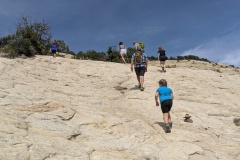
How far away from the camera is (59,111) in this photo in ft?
30.0

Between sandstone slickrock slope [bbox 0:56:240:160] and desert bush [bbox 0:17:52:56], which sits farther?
desert bush [bbox 0:17:52:56]

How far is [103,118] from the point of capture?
928 centimetres

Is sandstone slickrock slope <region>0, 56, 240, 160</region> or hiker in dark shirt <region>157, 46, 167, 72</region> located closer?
sandstone slickrock slope <region>0, 56, 240, 160</region>

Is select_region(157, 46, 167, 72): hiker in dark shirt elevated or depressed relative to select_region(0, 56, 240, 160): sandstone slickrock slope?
elevated

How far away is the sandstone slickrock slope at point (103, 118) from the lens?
689 centimetres

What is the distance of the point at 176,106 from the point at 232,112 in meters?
2.42

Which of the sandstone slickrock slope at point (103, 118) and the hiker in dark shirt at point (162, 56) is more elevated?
the hiker in dark shirt at point (162, 56)

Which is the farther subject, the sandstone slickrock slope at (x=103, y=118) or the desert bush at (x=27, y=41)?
the desert bush at (x=27, y=41)

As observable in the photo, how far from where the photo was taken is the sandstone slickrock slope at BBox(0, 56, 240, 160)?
6.89 m

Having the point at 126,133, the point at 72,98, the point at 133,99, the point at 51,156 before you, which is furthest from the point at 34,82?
the point at 51,156

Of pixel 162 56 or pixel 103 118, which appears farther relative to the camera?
pixel 162 56

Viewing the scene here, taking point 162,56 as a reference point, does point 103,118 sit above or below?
below

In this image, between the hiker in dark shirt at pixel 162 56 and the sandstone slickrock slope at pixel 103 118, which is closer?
the sandstone slickrock slope at pixel 103 118

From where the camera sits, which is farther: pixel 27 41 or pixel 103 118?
pixel 27 41
